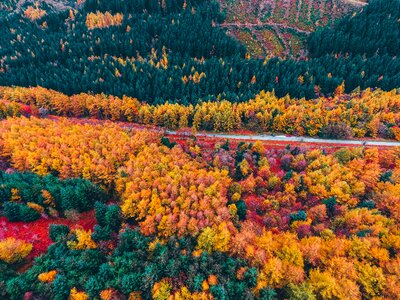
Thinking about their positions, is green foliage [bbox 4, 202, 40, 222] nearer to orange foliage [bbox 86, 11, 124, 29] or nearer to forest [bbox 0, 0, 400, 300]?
forest [bbox 0, 0, 400, 300]

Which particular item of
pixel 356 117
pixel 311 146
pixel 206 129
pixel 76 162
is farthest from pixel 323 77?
pixel 76 162

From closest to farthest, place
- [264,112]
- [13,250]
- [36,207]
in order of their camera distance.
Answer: [13,250] < [36,207] < [264,112]

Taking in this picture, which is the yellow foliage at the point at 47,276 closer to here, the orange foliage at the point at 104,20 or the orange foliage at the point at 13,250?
the orange foliage at the point at 13,250

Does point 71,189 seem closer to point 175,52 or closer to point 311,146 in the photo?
point 311,146

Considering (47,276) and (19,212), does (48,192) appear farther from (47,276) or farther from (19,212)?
(47,276)

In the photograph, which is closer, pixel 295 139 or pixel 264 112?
pixel 295 139

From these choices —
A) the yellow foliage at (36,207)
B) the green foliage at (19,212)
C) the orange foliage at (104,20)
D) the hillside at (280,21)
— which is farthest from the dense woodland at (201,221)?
the orange foliage at (104,20)

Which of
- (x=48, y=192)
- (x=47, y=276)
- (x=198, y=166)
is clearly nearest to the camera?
(x=47, y=276)

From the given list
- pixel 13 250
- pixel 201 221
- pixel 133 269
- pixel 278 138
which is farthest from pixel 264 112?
pixel 13 250
